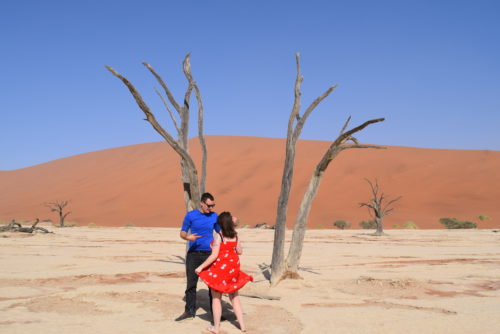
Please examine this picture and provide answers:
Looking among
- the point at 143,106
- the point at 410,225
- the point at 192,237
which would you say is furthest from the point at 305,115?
the point at 410,225

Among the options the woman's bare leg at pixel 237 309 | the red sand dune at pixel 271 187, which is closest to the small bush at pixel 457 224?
the red sand dune at pixel 271 187

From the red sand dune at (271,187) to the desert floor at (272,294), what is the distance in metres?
23.6

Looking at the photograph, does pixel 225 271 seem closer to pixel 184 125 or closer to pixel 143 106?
pixel 143 106

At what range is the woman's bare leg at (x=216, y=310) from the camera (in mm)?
5090

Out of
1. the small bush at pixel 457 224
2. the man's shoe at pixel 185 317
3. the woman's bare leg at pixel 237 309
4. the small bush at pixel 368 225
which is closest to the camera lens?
the woman's bare leg at pixel 237 309

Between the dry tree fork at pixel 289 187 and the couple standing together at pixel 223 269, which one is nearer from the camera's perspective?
the couple standing together at pixel 223 269

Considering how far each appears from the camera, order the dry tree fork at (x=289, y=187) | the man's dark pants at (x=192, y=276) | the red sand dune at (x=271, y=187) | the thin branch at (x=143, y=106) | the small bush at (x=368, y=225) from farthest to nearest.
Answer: the red sand dune at (x=271, y=187) < the small bush at (x=368, y=225) < the dry tree fork at (x=289, y=187) < the thin branch at (x=143, y=106) < the man's dark pants at (x=192, y=276)

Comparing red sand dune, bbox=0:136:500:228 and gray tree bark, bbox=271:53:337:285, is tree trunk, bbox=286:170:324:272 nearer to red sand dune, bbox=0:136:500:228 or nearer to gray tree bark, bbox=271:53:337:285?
gray tree bark, bbox=271:53:337:285

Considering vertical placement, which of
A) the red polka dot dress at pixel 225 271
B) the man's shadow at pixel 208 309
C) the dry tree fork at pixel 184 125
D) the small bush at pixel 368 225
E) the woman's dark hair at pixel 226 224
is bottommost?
the man's shadow at pixel 208 309

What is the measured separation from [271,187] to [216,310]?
4139 centimetres

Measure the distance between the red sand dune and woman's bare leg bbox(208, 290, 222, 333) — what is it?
29.2 m

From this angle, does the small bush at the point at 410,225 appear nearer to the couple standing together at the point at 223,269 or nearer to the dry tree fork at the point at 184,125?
the dry tree fork at the point at 184,125

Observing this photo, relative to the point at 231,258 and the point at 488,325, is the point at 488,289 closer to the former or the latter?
the point at 488,325

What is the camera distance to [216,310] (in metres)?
5.16
